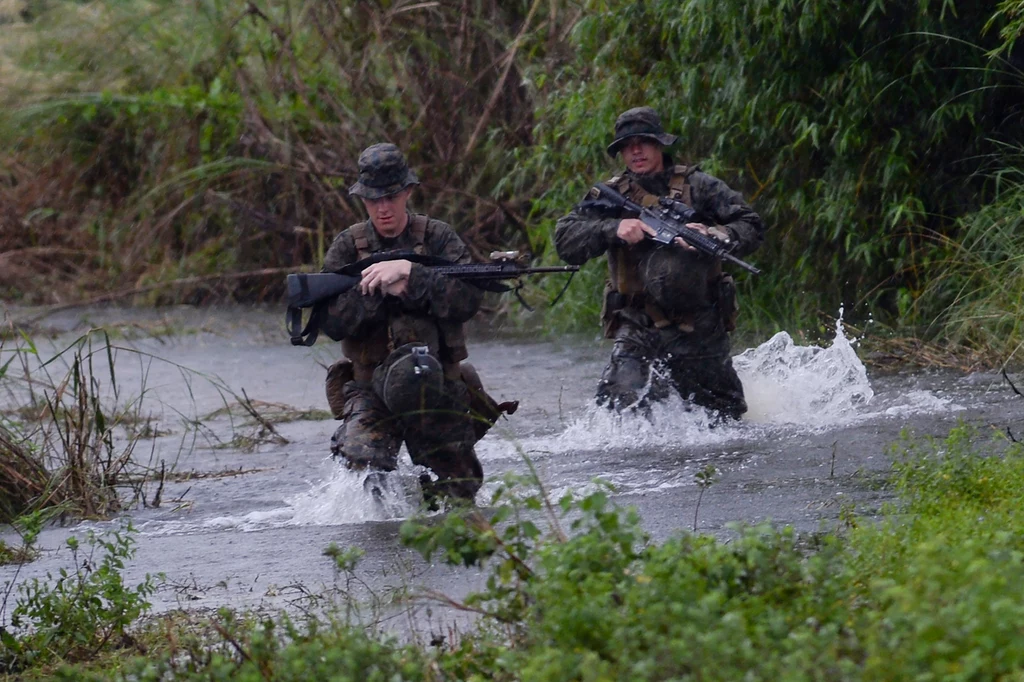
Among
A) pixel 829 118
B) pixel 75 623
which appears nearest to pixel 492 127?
pixel 829 118

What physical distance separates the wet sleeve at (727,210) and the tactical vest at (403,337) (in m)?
1.87

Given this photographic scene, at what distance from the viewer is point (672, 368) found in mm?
8016

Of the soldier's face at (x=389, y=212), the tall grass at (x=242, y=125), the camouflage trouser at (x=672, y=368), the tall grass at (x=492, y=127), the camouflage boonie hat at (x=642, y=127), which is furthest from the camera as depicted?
the tall grass at (x=242, y=125)

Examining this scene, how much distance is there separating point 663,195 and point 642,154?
0.81 feet

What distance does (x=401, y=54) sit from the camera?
1509 centimetres

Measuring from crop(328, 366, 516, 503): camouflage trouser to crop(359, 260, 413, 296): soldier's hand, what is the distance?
47 cm

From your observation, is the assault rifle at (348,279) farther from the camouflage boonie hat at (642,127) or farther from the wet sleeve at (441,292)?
the camouflage boonie hat at (642,127)

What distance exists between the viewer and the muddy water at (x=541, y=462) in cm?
555

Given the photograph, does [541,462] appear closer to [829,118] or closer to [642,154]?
[642,154]

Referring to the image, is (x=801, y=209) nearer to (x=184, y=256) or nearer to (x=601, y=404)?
(x=601, y=404)

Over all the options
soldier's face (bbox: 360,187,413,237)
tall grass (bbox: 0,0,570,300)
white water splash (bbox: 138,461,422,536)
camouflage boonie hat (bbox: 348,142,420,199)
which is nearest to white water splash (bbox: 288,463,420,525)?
white water splash (bbox: 138,461,422,536)

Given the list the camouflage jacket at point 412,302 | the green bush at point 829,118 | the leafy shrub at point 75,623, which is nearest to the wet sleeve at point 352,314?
the camouflage jacket at point 412,302

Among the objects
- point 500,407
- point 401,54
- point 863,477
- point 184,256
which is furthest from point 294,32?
point 863,477

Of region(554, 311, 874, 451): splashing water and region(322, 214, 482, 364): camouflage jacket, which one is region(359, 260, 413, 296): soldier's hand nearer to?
region(322, 214, 482, 364): camouflage jacket
